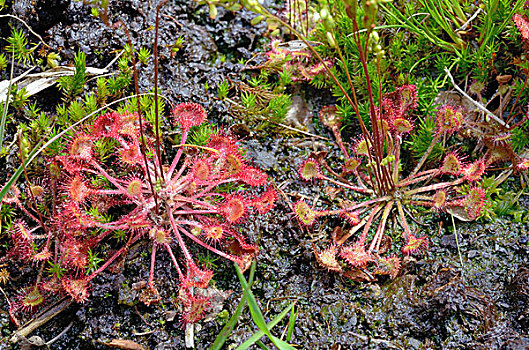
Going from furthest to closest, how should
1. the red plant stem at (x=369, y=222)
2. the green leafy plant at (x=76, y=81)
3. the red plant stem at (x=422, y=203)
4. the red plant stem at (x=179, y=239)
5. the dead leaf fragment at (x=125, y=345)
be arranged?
the green leafy plant at (x=76, y=81)
the red plant stem at (x=422, y=203)
the red plant stem at (x=369, y=222)
the red plant stem at (x=179, y=239)
the dead leaf fragment at (x=125, y=345)

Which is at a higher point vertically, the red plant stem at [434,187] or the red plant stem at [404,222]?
the red plant stem at [434,187]

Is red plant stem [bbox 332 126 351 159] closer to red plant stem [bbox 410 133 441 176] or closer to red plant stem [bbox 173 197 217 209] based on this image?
red plant stem [bbox 410 133 441 176]

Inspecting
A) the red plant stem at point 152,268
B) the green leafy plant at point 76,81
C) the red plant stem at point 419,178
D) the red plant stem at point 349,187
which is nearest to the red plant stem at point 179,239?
the red plant stem at point 152,268

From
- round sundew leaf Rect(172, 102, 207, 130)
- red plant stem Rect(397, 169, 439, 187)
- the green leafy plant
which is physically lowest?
red plant stem Rect(397, 169, 439, 187)

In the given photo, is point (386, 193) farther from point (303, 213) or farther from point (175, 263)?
point (175, 263)

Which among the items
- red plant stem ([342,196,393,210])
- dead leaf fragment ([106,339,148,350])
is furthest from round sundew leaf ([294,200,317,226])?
dead leaf fragment ([106,339,148,350])

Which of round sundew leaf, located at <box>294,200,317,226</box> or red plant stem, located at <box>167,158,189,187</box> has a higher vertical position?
red plant stem, located at <box>167,158,189,187</box>

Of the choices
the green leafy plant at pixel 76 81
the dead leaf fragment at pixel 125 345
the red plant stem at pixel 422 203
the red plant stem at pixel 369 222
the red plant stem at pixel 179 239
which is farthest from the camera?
the green leafy plant at pixel 76 81

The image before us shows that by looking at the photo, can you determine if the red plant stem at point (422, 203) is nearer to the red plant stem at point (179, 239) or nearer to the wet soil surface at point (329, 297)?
the wet soil surface at point (329, 297)

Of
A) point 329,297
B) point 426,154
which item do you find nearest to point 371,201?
point 426,154
